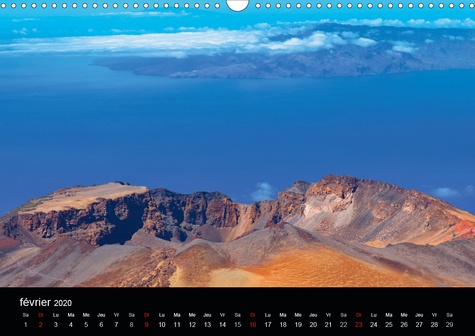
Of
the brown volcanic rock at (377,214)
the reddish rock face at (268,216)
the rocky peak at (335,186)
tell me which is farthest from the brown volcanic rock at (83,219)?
the rocky peak at (335,186)

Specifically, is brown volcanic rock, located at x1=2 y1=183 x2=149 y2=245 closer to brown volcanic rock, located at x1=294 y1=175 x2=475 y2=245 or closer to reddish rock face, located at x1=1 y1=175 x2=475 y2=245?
reddish rock face, located at x1=1 y1=175 x2=475 y2=245

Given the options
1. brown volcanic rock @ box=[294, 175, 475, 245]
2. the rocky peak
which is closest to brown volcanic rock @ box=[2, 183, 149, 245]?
brown volcanic rock @ box=[294, 175, 475, 245]

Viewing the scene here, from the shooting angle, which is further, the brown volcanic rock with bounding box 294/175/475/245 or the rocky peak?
the rocky peak

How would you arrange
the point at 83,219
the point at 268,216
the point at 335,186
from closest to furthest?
1. the point at 83,219
2. the point at 335,186
3. the point at 268,216

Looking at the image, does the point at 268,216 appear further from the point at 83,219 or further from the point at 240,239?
the point at 240,239

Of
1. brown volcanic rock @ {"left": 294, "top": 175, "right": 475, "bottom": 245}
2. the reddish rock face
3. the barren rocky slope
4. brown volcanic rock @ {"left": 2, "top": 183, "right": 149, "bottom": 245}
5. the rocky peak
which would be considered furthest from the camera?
the rocky peak

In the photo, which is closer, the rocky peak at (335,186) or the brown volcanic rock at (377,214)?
the brown volcanic rock at (377,214)

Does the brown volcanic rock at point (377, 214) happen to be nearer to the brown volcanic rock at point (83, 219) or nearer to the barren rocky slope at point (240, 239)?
the barren rocky slope at point (240, 239)

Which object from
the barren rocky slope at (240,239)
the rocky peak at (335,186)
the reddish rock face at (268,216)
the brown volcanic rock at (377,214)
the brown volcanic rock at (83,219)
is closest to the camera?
the barren rocky slope at (240,239)

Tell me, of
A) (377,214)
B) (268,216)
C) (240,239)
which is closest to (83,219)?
(268,216)
